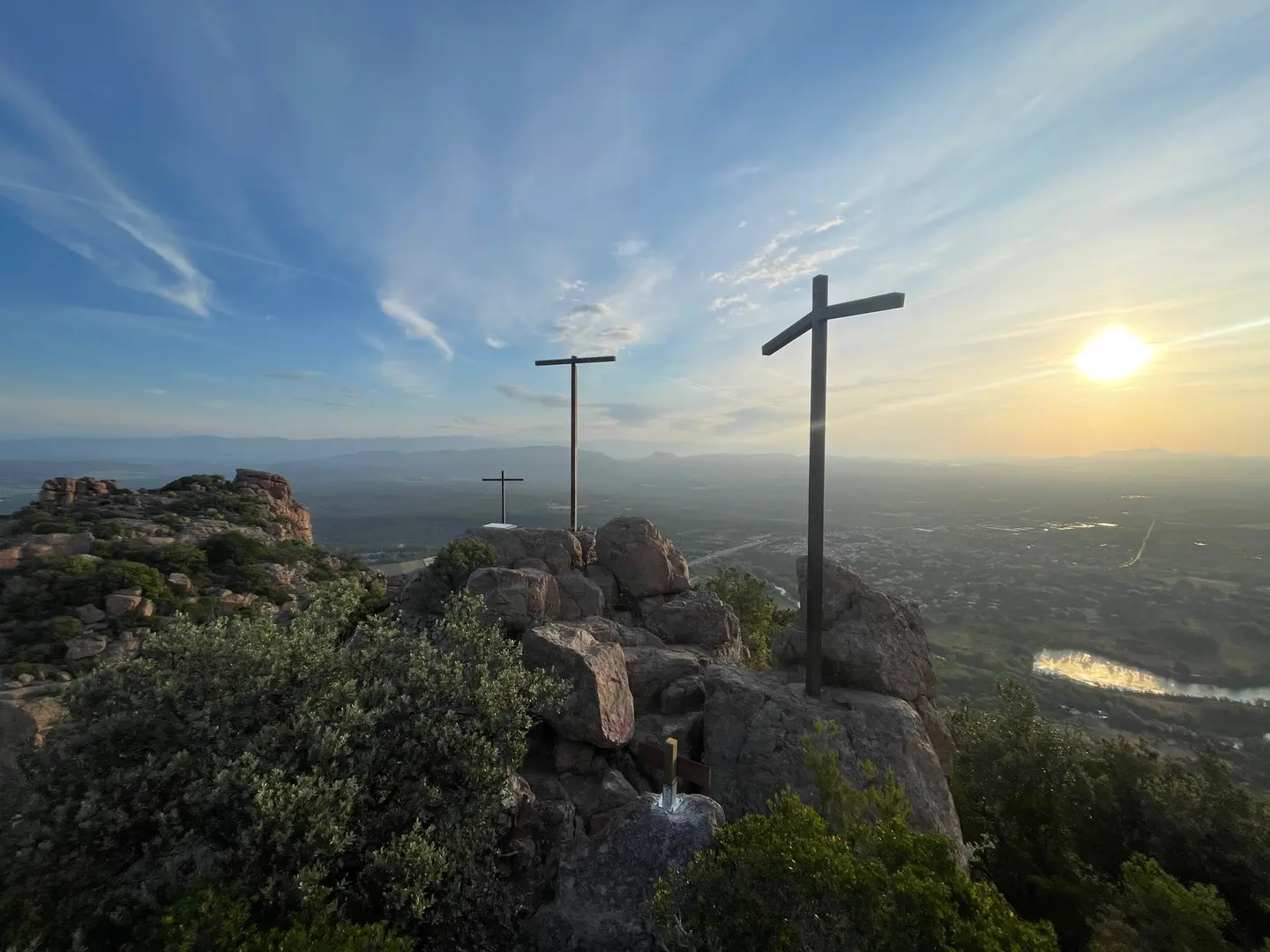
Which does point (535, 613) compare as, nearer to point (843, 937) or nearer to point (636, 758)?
point (636, 758)

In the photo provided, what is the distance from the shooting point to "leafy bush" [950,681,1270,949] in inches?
407

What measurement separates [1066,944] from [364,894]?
44.2 feet

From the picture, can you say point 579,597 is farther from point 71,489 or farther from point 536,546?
point 71,489

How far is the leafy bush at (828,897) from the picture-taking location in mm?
5121

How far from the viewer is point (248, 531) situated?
3381cm

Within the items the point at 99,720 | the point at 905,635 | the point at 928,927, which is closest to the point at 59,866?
the point at 99,720

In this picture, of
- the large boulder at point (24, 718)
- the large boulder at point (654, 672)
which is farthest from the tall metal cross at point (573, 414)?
the large boulder at point (24, 718)

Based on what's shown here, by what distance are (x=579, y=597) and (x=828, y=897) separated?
526 inches

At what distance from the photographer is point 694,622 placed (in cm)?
1844

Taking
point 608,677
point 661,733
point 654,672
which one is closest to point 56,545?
point 608,677

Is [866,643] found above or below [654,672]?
A: above

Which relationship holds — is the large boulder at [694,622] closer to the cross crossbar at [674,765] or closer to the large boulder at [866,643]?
the large boulder at [866,643]

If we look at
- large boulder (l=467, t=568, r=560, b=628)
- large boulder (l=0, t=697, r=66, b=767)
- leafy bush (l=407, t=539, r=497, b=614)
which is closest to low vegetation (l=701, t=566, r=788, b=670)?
large boulder (l=467, t=568, r=560, b=628)

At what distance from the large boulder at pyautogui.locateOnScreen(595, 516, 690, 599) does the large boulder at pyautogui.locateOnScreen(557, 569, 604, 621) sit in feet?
6.36
